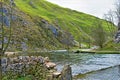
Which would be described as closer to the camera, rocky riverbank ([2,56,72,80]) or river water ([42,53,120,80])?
rocky riverbank ([2,56,72,80])

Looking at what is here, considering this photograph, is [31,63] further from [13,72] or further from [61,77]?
[61,77]

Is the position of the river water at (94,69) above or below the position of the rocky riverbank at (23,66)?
below

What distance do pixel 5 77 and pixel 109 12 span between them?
13540 centimetres

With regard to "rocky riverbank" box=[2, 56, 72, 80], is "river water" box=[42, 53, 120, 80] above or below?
below

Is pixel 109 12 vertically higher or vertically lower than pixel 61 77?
higher

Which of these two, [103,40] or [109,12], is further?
[109,12]

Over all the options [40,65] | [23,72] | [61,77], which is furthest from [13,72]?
[61,77]

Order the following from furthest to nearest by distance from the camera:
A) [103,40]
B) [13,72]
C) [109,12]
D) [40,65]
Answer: [109,12] → [103,40] → [40,65] → [13,72]

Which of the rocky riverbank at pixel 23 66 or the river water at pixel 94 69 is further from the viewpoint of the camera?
the river water at pixel 94 69

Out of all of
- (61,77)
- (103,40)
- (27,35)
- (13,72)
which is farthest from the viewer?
(27,35)

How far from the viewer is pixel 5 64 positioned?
31.2m

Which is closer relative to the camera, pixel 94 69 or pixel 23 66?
pixel 23 66

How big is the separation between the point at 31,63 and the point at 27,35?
14848 cm

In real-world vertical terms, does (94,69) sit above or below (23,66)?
below
